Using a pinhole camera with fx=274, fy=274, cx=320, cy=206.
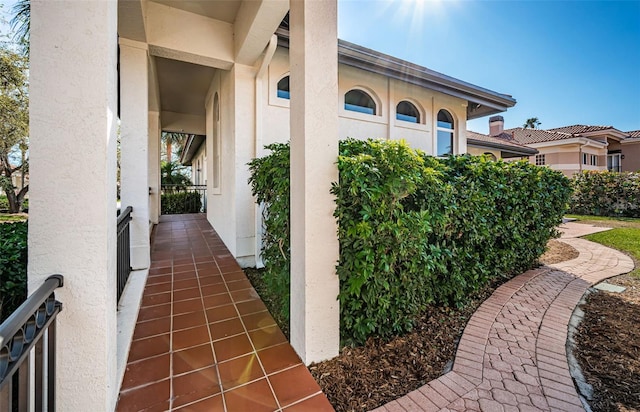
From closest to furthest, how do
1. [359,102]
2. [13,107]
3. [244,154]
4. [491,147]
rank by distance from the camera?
[244,154]
[359,102]
[13,107]
[491,147]

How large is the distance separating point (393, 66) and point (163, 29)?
449 centimetres

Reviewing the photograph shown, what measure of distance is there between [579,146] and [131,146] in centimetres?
2491

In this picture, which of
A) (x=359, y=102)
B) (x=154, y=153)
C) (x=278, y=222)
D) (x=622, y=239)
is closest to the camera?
(x=278, y=222)

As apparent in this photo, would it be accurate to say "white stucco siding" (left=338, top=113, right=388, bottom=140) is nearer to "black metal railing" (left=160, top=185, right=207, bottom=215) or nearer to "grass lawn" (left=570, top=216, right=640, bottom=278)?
"grass lawn" (left=570, top=216, right=640, bottom=278)

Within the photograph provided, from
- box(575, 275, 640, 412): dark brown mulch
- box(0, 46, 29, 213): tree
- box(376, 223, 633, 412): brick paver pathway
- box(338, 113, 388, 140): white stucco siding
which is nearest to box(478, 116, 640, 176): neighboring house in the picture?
box(338, 113, 388, 140): white stucco siding

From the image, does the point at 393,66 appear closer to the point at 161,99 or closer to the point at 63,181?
the point at 63,181

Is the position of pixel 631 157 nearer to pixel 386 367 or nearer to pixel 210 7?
pixel 386 367

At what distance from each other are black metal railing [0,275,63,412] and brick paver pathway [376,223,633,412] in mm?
1891

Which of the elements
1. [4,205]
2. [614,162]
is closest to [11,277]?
[4,205]

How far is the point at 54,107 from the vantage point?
1.45m

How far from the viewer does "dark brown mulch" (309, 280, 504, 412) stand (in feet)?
6.55

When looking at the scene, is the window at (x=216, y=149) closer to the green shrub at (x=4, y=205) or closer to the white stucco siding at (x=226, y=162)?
the white stucco siding at (x=226, y=162)

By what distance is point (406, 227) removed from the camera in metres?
2.44

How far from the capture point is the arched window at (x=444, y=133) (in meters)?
8.24
